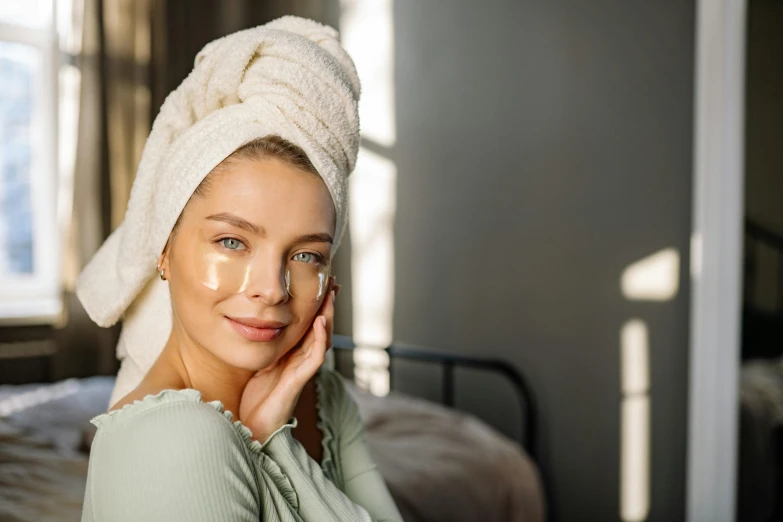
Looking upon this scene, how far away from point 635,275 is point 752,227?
1.43 ft

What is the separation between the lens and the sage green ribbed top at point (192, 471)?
23.6 inches

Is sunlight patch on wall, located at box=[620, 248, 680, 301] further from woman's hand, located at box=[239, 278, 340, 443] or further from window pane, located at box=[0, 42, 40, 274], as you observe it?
window pane, located at box=[0, 42, 40, 274]

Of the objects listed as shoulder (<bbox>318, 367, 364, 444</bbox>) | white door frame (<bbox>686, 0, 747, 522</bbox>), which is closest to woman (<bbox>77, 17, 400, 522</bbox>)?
shoulder (<bbox>318, 367, 364, 444</bbox>)

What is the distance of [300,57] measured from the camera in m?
0.77

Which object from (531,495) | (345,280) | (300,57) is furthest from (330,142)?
(345,280)

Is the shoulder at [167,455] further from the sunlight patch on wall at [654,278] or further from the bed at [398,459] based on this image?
the sunlight patch on wall at [654,278]

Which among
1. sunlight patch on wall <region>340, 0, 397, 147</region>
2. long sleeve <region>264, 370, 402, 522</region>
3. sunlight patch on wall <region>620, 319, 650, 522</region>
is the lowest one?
sunlight patch on wall <region>620, 319, 650, 522</region>

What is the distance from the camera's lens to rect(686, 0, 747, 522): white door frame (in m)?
2.15

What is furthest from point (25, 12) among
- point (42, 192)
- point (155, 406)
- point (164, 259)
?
point (155, 406)

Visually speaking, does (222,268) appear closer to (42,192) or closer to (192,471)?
(192,471)

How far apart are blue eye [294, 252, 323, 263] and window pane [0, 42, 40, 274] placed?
3.19 meters

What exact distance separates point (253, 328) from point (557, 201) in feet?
6.87

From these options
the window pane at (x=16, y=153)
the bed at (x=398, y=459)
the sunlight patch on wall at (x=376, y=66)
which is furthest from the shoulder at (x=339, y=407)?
the window pane at (x=16, y=153)

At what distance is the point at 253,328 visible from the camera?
76 cm
